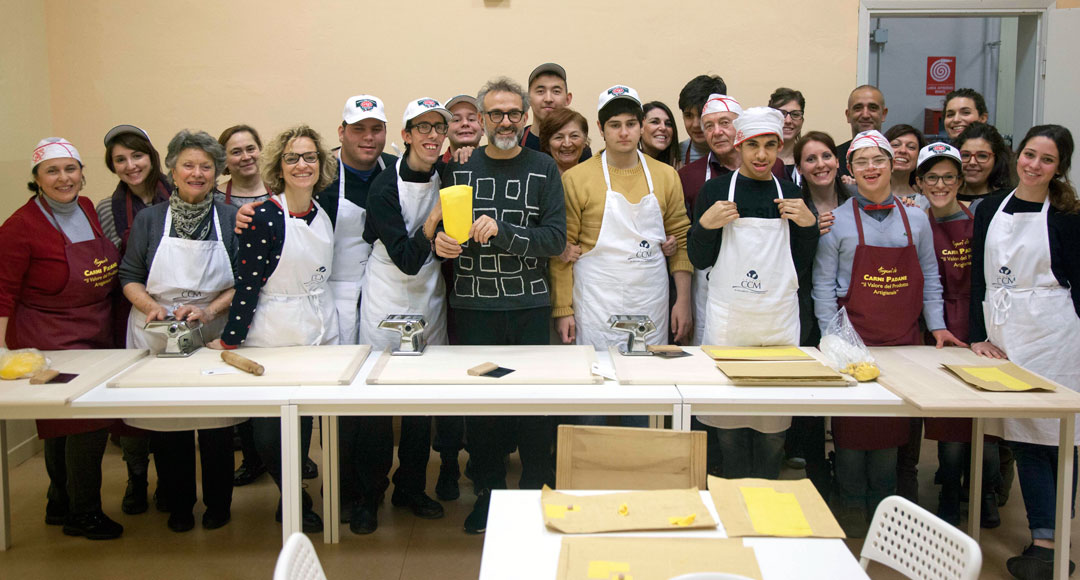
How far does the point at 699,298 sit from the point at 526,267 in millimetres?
817

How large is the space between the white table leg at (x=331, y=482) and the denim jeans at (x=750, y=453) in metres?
1.53

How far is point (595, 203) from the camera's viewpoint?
3170mm

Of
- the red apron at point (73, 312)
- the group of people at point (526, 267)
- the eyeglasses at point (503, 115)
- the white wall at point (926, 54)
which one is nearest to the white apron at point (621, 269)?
the group of people at point (526, 267)

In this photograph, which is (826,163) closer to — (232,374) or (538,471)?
(538,471)

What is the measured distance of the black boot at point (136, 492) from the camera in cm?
343

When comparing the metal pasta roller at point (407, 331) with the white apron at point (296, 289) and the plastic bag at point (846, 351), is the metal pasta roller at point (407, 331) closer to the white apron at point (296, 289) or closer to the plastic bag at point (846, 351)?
the white apron at point (296, 289)

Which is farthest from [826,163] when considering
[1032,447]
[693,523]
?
[693,523]

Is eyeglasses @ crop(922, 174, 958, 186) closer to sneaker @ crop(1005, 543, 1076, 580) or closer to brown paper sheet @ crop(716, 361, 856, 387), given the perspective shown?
brown paper sheet @ crop(716, 361, 856, 387)

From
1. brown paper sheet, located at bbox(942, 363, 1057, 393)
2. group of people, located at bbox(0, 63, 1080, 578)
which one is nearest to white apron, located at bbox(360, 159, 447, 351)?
group of people, located at bbox(0, 63, 1080, 578)

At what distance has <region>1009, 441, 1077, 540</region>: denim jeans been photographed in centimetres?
288

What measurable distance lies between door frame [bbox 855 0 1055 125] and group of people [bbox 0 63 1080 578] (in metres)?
1.69

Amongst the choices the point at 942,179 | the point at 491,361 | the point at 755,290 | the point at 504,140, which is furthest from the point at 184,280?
the point at 942,179

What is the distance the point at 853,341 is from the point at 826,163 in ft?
2.75

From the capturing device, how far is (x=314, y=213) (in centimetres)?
304
